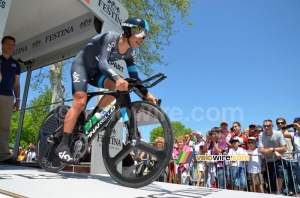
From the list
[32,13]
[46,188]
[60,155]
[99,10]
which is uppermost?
[32,13]

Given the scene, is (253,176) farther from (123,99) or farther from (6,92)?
(6,92)

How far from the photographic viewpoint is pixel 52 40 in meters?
6.45

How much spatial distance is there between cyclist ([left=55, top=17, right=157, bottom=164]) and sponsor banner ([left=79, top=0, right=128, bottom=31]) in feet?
6.05

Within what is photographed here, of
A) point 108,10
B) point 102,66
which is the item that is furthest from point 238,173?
point 102,66

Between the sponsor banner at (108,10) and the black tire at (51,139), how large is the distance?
2.17m

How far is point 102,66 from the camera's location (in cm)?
278

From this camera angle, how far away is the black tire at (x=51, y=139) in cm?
340

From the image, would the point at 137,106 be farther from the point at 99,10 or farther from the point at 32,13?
the point at 32,13

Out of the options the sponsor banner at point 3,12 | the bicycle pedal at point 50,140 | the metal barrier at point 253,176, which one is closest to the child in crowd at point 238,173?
the metal barrier at point 253,176

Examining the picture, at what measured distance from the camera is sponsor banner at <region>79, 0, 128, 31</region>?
15.7ft

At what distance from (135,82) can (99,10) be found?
274 centimetres

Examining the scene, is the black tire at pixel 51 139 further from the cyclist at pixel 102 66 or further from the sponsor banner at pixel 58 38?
the sponsor banner at pixel 58 38

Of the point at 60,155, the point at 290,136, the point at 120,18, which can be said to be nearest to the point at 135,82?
the point at 60,155

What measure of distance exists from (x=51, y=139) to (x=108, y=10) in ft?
9.84
